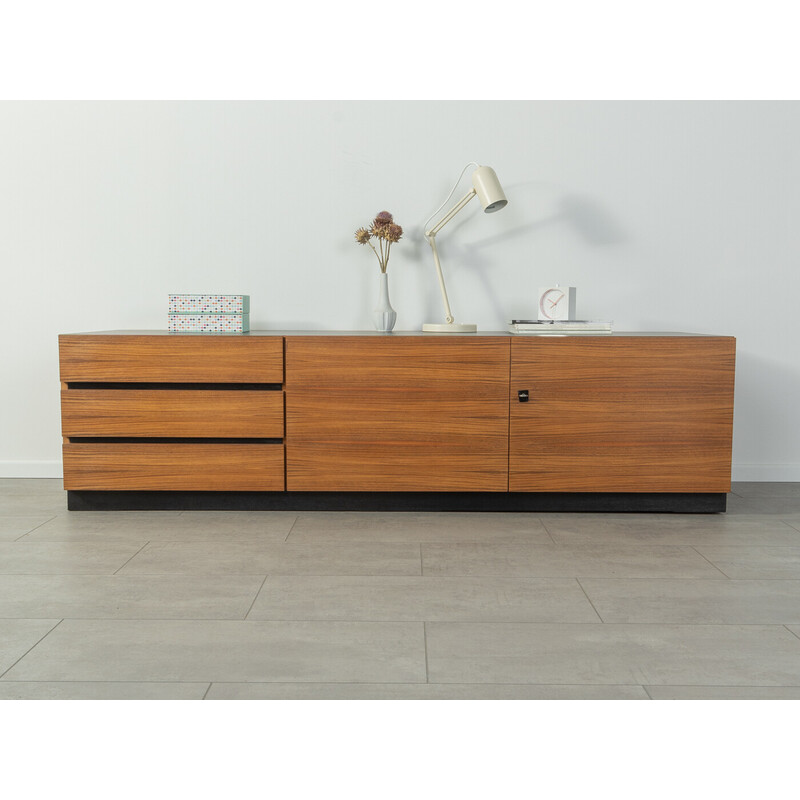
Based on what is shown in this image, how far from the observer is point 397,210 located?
3695 mm

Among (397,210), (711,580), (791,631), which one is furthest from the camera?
(397,210)

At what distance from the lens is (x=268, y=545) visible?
2.78 metres

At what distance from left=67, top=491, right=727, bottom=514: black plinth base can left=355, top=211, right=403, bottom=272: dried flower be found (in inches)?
39.4

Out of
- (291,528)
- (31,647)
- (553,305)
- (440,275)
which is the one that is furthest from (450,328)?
(31,647)

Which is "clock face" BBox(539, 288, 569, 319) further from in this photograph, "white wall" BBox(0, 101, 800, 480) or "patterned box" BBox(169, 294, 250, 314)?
"patterned box" BBox(169, 294, 250, 314)

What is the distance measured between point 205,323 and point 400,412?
34.7 inches

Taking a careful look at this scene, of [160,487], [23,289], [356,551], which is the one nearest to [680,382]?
[356,551]

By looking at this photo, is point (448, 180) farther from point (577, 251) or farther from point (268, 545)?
point (268, 545)

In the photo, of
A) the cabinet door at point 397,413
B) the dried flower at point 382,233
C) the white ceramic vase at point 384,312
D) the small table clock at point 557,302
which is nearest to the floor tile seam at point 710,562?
the cabinet door at point 397,413

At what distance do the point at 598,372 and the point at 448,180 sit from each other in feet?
3.72

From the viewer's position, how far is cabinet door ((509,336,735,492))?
10.3 feet

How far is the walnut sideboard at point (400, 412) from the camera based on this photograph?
314cm

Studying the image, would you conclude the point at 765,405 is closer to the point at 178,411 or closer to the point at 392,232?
the point at 392,232

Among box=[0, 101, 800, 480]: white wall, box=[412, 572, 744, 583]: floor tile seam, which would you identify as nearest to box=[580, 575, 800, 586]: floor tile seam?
box=[412, 572, 744, 583]: floor tile seam
